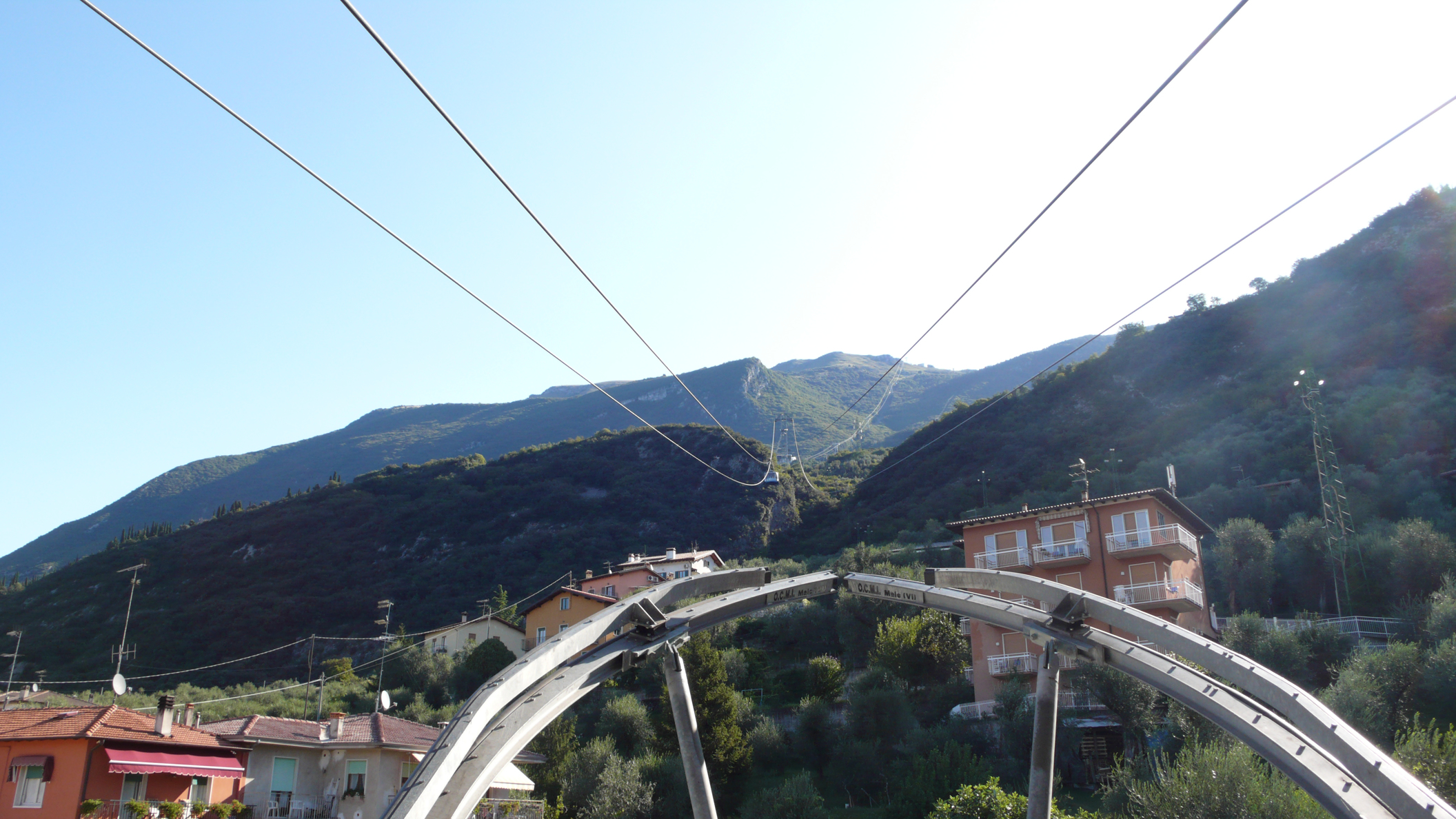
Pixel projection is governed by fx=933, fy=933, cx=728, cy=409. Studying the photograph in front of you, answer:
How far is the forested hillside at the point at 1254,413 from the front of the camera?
69.4 m

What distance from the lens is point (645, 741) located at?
47125 millimetres

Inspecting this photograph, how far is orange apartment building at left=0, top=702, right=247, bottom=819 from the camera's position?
29.6 meters

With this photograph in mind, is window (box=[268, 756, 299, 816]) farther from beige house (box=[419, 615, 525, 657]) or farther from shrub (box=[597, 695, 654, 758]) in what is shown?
beige house (box=[419, 615, 525, 657])

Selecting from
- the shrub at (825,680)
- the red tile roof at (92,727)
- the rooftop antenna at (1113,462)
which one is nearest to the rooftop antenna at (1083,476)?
the rooftop antenna at (1113,462)

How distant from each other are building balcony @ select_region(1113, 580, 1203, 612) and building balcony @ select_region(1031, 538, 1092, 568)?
2.16 metres

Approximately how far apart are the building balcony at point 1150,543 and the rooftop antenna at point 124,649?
141 feet

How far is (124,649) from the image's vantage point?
71.6 metres

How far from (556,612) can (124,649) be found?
34.1 meters

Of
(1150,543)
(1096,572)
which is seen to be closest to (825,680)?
(1096,572)

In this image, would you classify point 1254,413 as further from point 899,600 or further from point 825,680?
point 899,600

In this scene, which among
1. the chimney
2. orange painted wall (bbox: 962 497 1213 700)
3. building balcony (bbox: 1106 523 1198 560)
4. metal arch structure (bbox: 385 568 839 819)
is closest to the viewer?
metal arch structure (bbox: 385 568 839 819)

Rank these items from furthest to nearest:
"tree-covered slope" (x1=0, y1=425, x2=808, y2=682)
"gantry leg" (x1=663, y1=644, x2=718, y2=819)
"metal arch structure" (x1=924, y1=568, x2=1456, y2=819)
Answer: "tree-covered slope" (x1=0, y1=425, x2=808, y2=682), "gantry leg" (x1=663, y1=644, x2=718, y2=819), "metal arch structure" (x1=924, y1=568, x2=1456, y2=819)

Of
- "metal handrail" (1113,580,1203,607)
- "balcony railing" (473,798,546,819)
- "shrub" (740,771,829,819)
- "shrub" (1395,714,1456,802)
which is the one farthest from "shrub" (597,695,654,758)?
"shrub" (1395,714,1456,802)

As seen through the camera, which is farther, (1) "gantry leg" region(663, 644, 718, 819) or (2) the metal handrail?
(2) the metal handrail
